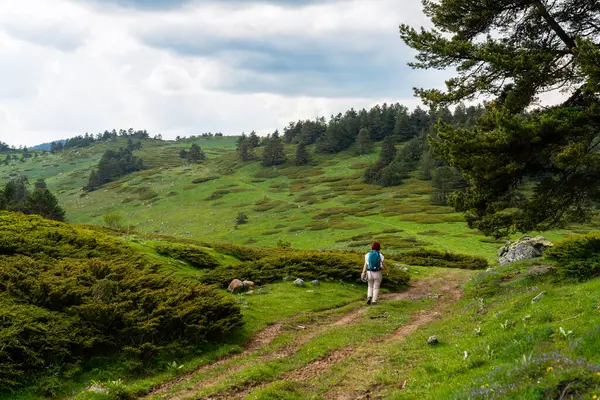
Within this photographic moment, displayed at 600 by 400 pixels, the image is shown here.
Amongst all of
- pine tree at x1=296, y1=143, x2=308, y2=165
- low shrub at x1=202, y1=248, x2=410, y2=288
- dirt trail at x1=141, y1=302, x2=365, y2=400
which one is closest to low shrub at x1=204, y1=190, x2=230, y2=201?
pine tree at x1=296, y1=143, x2=308, y2=165

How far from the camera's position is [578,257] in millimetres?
→ 17984

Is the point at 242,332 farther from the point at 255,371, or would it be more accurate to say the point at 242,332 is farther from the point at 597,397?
the point at 597,397

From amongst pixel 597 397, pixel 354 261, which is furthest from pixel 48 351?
pixel 354 261

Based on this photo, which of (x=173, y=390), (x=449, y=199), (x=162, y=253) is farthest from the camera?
(x=162, y=253)

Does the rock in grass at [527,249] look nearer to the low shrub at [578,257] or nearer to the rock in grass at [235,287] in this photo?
the low shrub at [578,257]

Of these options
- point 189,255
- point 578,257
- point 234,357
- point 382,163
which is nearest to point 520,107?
point 578,257

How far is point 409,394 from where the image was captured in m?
8.53

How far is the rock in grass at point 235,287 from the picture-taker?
21.6m

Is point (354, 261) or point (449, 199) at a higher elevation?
point (449, 199)

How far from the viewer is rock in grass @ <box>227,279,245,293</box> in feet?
70.9

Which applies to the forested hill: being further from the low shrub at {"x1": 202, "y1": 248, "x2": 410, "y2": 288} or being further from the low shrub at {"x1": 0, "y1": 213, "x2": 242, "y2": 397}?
the low shrub at {"x1": 0, "y1": 213, "x2": 242, "y2": 397}

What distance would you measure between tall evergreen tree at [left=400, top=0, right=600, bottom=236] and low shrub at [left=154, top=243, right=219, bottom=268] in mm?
15998

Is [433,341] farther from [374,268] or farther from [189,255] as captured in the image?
[189,255]

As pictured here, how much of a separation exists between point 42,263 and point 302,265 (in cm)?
1472
